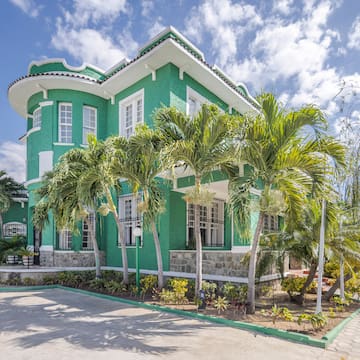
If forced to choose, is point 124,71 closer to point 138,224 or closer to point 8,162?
point 138,224

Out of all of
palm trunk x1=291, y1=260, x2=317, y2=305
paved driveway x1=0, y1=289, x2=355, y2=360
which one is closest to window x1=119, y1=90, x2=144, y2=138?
paved driveway x1=0, y1=289, x2=355, y2=360

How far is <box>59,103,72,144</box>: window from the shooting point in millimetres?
15688

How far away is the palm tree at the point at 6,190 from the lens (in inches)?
826

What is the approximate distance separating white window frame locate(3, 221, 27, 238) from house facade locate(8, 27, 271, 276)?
7.03m

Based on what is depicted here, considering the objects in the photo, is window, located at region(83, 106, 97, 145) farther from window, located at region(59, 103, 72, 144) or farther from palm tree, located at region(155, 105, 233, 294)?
palm tree, located at region(155, 105, 233, 294)

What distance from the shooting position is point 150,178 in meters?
10.1

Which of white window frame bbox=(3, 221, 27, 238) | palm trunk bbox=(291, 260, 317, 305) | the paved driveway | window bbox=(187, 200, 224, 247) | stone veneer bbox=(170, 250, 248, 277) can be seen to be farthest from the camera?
white window frame bbox=(3, 221, 27, 238)

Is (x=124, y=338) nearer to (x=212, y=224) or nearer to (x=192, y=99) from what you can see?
(x=212, y=224)

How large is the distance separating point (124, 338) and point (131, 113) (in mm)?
11002

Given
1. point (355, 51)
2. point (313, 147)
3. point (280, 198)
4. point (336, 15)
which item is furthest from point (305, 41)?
point (280, 198)

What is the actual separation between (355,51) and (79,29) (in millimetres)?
9905

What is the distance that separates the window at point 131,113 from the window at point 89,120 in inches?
76.2

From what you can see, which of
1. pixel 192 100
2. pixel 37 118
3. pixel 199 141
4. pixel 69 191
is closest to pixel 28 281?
pixel 69 191

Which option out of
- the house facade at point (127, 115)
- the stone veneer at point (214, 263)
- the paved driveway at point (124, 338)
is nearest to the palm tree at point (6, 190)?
the house facade at point (127, 115)
